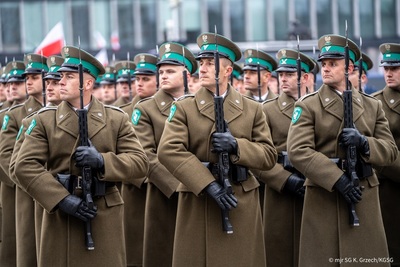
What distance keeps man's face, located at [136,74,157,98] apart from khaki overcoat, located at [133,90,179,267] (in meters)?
1.49

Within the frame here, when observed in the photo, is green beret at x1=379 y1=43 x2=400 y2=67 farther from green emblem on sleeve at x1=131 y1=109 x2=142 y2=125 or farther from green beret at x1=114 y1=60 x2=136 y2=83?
green beret at x1=114 y1=60 x2=136 y2=83

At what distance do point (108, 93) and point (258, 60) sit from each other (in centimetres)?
364

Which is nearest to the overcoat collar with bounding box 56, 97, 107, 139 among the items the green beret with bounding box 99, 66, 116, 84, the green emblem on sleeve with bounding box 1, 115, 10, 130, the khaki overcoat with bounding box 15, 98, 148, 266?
the khaki overcoat with bounding box 15, 98, 148, 266

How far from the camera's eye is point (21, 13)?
3853 centimetres

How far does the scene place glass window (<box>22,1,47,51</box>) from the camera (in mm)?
38312

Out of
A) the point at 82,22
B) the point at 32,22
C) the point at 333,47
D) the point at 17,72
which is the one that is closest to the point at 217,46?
the point at 333,47

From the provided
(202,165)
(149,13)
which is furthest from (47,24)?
(202,165)

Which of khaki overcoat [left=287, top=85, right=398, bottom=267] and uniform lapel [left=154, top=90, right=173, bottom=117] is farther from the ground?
uniform lapel [left=154, top=90, right=173, bottom=117]

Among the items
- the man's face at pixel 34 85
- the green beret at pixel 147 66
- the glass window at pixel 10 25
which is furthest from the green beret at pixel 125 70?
the glass window at pixel 10 25

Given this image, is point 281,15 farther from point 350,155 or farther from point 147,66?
point 350,155

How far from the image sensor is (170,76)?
10.2m

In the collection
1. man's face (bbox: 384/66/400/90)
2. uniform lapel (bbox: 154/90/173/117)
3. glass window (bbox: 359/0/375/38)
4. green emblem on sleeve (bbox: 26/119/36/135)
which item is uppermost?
glass window (bbox: 359/0/375/38)

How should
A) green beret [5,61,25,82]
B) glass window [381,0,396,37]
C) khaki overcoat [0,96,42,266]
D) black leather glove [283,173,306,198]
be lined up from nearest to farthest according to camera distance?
1. khaki overcoat [0,96,42,266]
2. black leather glove [283,173,306,198]
3. green beret [5,61,25,82]
4. glass window [381,0,396,37]

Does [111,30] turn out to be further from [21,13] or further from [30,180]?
[30,180]
